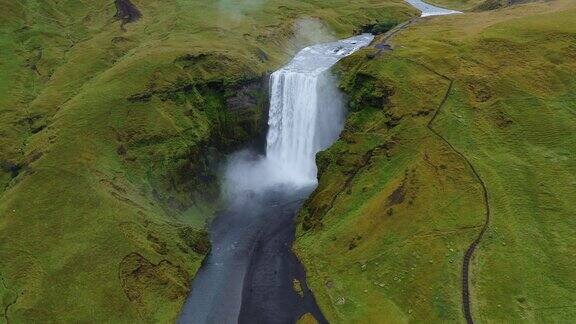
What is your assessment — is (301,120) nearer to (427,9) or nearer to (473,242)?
(473,242)

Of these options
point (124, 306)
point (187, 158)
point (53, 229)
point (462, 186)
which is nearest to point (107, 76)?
point (187, 158)

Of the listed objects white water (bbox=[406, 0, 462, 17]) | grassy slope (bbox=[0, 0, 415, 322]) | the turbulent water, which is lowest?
white water (bbox=[406, 0, 462, 17])

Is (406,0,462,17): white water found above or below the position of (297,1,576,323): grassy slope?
below

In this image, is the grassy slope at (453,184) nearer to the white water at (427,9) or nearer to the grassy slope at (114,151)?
the grassy slope at (114,151)

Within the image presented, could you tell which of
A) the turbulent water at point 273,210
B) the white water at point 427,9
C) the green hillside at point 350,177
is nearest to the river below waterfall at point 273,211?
the turbulent water at point 273,210

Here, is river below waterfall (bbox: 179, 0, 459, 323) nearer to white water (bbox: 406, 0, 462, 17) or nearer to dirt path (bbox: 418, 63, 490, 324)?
dirt path (bbox: 418, 63, 490, 324)

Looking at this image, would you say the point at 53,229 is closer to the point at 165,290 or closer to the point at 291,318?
the point at 165,290

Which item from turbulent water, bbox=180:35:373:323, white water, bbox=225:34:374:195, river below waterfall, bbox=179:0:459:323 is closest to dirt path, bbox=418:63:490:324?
turbulent water, bbox=180:35:373:323

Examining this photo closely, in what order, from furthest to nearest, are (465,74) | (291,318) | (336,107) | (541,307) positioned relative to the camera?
(336,107) → (465,74) → (291,318) → (541,307)
